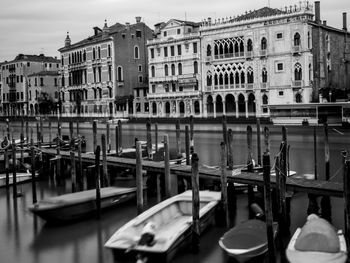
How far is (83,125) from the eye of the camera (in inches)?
2019

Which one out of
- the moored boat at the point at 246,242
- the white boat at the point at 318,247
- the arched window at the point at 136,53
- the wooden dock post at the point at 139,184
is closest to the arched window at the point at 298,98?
the arched window at the point at 136,53

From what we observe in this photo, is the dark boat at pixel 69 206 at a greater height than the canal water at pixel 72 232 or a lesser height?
greater

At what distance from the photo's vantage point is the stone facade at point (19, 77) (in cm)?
7275

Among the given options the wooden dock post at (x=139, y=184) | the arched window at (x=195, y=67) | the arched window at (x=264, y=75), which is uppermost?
the arched window at (x=195, y=67)

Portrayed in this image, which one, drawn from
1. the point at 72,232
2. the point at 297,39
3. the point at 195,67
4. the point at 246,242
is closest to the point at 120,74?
the point at 195,67

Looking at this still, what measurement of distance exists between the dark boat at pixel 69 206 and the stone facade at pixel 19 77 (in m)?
60.0

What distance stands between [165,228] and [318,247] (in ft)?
12.9

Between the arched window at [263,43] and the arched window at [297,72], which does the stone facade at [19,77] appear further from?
the arched window at [297,72]

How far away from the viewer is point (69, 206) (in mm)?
13750

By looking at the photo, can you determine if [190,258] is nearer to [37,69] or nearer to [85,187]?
[85,187]

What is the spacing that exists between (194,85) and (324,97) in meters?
12.2

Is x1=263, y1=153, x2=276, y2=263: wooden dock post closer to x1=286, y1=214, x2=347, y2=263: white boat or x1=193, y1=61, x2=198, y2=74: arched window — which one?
x1=286, y1=214, x2=347, y2=263: white boat

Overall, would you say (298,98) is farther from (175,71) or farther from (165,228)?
(165,228)

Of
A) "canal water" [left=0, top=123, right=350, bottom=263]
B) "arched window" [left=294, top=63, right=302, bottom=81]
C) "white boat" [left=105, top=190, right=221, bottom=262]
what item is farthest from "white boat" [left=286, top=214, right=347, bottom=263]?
"arched window" [left=294, top=63, right=302, bottom=81]
